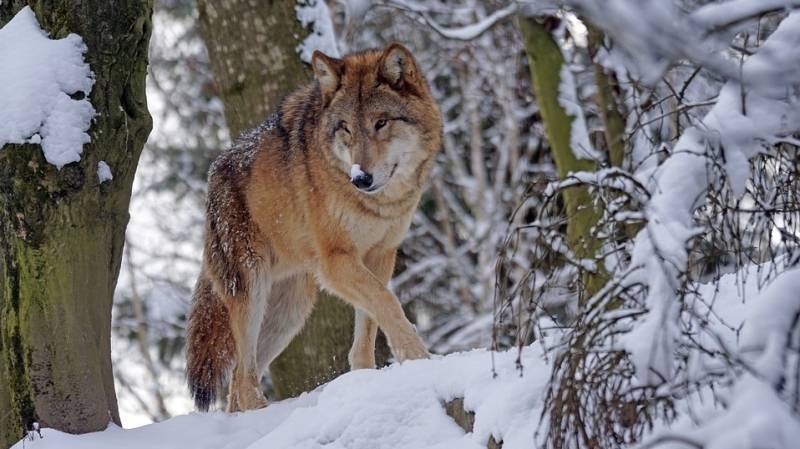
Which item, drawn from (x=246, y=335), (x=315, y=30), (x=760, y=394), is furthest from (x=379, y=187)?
(x=760, y=394)

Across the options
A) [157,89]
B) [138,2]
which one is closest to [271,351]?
[138,2]

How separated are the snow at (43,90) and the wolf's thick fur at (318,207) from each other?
1.70m

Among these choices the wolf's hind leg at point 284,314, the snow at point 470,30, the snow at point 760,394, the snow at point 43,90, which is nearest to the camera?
the snow at point 760,394

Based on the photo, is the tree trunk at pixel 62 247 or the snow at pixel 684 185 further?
the tree trunk at pixel 62 247

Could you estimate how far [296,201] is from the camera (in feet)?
22.0

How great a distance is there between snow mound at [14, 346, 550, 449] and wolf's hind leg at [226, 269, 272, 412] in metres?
1.28

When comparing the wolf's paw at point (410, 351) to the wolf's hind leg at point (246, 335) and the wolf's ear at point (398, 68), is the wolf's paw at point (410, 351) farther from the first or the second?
the wolf's ear at point (398, 68)

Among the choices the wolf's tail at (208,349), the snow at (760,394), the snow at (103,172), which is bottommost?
the snow at (760,394)

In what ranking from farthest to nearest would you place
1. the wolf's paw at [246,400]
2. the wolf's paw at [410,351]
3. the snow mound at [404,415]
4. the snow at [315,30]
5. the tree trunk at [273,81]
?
the snow at [315,30] → the tree trunk at [273,81] → the wolf's paw at [246,400] → the wolf's paw at [410,351] → the snow mound at [404,415]

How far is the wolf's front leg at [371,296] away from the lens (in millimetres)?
6031

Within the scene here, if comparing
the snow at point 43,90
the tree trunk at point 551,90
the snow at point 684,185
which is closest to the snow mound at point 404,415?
the snow at point 684,185

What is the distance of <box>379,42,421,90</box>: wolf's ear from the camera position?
6.59 metres

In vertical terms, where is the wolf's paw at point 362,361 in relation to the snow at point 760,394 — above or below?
above

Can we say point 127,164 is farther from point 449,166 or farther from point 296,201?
point 449,166
